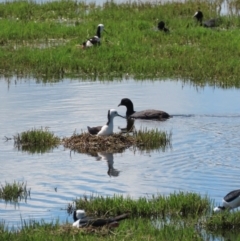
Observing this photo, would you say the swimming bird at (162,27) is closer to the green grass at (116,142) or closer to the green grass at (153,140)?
the green grass at (153,140)

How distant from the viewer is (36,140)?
59.5 ft

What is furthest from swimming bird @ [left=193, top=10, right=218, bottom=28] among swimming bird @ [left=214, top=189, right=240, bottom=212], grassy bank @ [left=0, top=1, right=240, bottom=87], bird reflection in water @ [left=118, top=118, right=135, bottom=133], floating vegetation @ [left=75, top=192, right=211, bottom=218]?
swimming bird @ [left=214, top=189, right=240, bottom=212]

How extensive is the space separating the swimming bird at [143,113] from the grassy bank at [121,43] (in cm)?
371

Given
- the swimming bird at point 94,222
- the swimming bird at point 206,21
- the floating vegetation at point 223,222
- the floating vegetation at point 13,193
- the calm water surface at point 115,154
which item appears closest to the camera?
the swimming bird at point 94,222

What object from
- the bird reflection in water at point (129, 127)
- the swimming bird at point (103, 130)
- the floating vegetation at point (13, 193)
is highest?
the swimming bird at point (103, 130)

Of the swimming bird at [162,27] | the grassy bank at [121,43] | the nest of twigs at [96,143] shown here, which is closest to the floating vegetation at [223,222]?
the nest of twigs at [96,143]

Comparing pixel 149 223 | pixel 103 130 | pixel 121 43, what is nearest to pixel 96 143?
pixel 103 130

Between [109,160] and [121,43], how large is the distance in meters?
11.1

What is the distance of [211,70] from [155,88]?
1951 millimetres

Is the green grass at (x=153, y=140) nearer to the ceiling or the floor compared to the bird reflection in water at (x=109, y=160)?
nearer to the ceiling

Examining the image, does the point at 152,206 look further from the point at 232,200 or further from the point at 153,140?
the point at 153,140

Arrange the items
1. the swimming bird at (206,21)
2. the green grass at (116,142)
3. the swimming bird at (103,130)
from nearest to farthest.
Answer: the green grass at (116,142), the swimming bird at (103,130), the swimming bird at (206,21)

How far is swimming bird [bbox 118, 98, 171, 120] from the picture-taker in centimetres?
2005

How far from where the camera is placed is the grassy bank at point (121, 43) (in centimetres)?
2527
